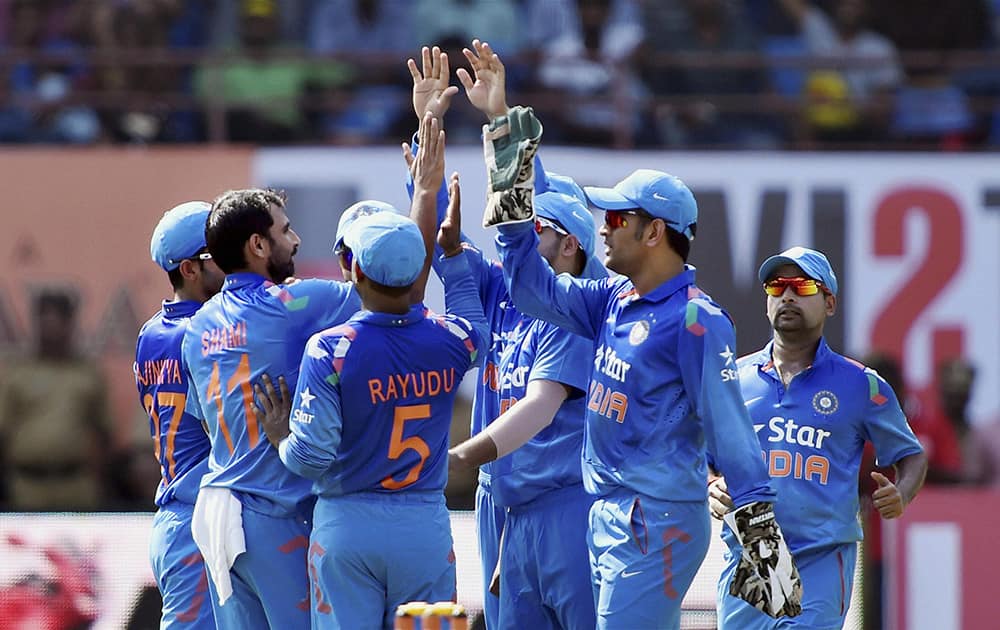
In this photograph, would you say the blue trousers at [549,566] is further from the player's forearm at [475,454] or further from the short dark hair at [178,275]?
the short dark hair at [178,275]

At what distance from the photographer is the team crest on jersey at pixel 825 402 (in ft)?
21.8

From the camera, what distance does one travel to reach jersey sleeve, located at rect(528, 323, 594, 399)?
6281 millimetres

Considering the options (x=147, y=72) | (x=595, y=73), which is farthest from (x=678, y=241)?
(x=147, y=72)

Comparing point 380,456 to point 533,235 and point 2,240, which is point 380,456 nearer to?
point 533,235

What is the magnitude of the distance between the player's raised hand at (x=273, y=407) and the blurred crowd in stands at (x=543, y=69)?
6.58 metres

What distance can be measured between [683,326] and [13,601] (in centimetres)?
499

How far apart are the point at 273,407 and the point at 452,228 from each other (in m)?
0.99

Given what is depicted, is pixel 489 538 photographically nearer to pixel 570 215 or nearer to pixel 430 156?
pixel 570 215

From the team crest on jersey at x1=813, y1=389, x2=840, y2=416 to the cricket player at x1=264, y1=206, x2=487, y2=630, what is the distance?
1.66 metres

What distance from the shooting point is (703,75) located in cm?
1298

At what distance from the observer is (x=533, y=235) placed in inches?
228

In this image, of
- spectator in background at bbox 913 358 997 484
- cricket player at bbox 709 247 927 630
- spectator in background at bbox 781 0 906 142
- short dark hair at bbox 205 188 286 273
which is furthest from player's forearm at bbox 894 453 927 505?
spectator in background at bbox 781 0 906 142

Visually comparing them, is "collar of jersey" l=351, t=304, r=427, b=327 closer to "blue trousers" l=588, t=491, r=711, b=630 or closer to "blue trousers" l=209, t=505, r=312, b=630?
"blue trousers" l=209, t=505, r=312, b=630

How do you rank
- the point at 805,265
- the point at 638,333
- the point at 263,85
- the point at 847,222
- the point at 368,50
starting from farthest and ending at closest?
1. the point at 368,50
2. the point at 263,85
3. the point at 847,222
4. the point at 805,265
5. the point at 638,333
